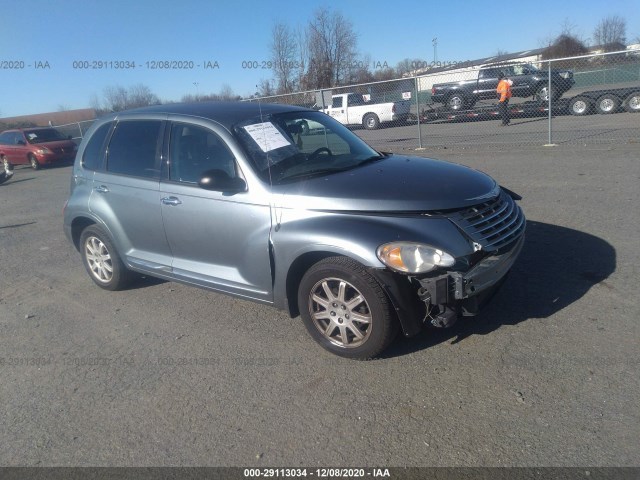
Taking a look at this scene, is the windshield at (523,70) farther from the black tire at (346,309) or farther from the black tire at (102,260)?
the black tire at (346,309)

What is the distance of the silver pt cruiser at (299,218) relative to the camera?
3342 millimetres

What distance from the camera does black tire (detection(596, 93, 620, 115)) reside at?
677 inches

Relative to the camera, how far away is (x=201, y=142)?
437 cm

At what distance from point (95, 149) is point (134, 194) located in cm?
99

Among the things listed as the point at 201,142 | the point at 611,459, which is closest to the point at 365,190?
the point at 201,142

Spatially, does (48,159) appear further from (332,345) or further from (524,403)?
(524,403)

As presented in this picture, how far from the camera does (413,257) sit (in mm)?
3279

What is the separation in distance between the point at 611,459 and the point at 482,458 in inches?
24.3

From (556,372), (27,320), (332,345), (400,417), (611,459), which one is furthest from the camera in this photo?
(27,320)

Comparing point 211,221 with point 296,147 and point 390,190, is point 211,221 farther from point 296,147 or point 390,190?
point 390,190

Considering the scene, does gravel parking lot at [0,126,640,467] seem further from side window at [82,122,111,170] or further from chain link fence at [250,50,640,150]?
chain link fence at [250,50,640,150]

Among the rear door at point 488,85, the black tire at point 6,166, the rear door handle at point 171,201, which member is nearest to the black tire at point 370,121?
the rear door at point 488,85

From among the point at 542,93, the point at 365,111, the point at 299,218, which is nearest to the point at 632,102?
the point at 542,93

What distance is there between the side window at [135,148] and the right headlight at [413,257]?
7.98 ft
